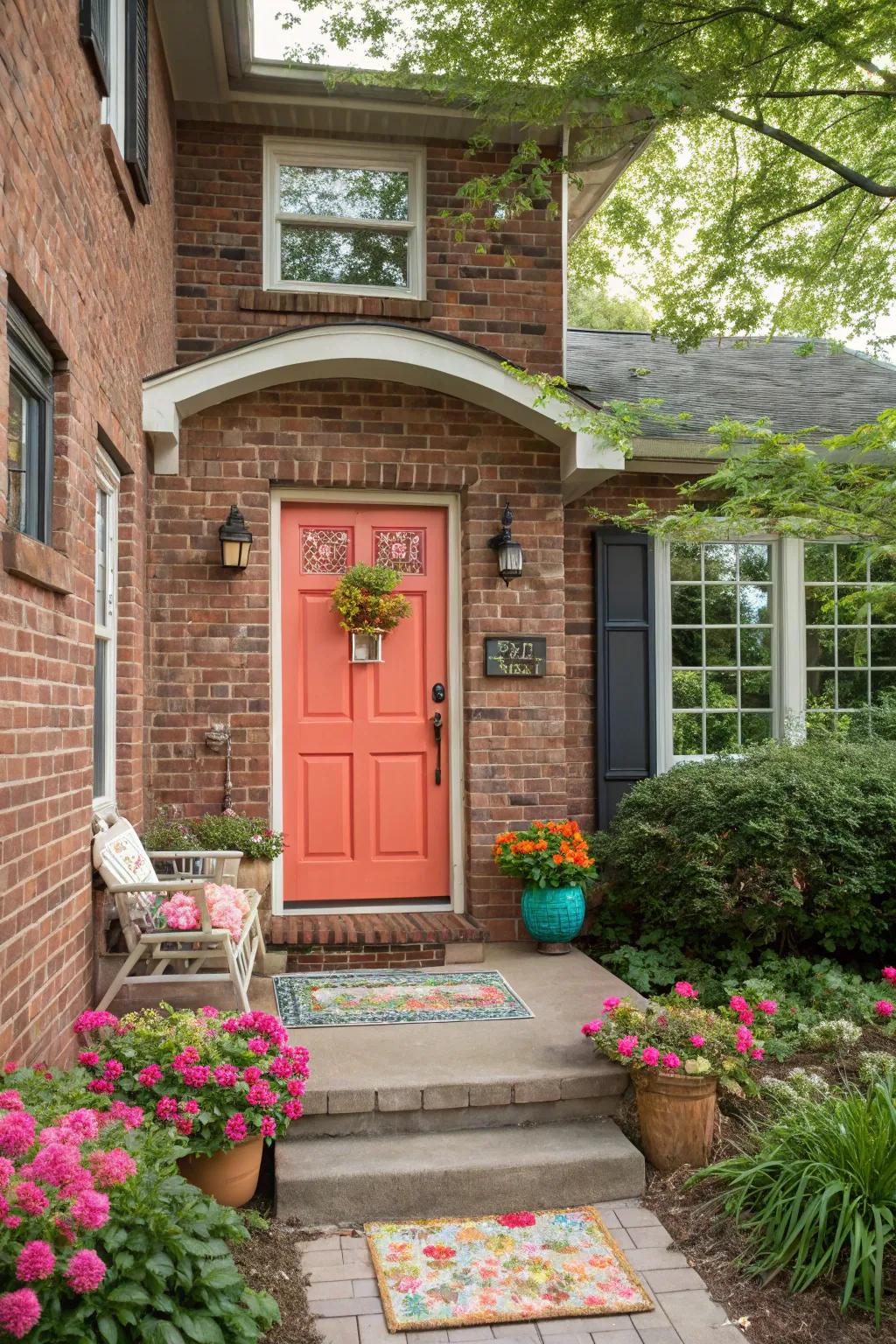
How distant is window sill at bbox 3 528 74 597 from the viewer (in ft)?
9.25

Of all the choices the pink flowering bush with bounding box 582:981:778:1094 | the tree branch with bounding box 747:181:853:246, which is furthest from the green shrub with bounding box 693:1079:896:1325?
the tree branch with bounding box 747:181:853:246

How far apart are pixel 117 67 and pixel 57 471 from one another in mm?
2143

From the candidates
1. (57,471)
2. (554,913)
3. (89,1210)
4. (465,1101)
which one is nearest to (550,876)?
(554,913)

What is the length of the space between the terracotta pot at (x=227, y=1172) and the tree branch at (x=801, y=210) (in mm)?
6298

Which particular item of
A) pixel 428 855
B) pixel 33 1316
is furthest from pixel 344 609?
pixel 33 1316

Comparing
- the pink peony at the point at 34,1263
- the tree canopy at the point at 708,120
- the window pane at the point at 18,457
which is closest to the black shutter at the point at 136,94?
the tree canopy at the point at 708,120

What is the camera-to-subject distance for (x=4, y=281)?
2779 mm

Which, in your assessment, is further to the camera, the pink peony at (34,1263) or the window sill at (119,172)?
the window sill at (119,172)

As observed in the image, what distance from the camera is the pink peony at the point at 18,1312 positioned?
1.92 metres

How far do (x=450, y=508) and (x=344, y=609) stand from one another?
35.8 inches

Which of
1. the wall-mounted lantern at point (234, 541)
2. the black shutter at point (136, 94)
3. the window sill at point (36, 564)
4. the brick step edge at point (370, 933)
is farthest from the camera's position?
the wall-mounted lantern at point (234, 541)

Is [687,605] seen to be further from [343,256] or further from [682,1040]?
[682,1040]

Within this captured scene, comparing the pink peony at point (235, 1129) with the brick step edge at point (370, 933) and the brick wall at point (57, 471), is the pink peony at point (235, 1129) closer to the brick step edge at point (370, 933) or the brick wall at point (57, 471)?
→ the brick wall at point (57, 471)

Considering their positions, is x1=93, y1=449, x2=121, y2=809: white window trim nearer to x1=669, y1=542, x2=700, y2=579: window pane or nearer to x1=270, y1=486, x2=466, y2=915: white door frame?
x1=270, y1=486, x2=466, y2=915: white door frame
